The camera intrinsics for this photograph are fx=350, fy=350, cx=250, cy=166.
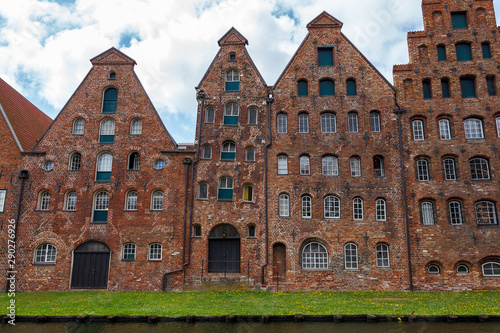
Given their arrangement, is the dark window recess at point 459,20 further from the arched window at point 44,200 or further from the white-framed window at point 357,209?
the arched window at point 44,200

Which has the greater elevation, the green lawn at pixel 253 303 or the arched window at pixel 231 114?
the arched window at pixel 231 114

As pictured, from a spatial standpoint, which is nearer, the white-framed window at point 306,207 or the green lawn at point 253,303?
the green lawn at point 253,303

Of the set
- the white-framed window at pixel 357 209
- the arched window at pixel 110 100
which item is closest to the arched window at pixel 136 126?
the arched window at pixel 110 100

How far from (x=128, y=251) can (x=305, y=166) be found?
41.1ft

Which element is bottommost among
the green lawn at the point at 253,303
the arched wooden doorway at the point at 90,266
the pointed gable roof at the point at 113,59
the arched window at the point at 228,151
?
the green lawn at the point at 253,303

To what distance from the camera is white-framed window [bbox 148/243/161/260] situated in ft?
71.5

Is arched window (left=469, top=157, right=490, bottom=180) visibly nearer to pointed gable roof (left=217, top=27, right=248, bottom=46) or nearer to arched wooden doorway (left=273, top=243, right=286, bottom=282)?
arched wooden doorway (left=273, top=243, right=286, bottom=282)

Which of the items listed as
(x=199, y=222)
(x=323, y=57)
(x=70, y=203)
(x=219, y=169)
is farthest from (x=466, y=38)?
(x=70, y=203)

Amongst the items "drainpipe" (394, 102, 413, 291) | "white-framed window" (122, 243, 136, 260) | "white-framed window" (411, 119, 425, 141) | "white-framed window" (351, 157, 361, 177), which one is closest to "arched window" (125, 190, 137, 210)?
"white-framed window" (122, 243, 136, 260)

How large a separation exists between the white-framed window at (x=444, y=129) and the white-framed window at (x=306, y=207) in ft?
31.5

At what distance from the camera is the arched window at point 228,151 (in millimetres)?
23359

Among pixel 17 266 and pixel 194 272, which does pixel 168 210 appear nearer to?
pixel 194 272

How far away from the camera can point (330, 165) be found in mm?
23094

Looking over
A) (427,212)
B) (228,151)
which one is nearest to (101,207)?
(228,151)
